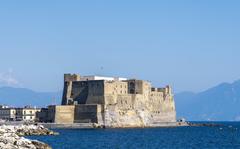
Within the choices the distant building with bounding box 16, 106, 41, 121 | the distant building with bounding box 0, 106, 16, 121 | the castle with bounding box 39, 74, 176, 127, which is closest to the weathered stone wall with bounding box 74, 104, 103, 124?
the castle with bounding box 39, 74, 176, 127

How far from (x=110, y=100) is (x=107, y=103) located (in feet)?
3.42

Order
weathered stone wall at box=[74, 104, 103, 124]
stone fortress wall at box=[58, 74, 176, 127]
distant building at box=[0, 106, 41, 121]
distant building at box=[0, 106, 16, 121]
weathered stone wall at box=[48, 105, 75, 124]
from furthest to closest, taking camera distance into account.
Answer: distant building at box=[0, 106, 16, 121] → distant building at box=[0, 106, 41, 121] → stone fortress wall at box=[58, 74, 176, 127] → weathered stone wall at box=[48, 105, 75, 124] → weathered stone wall at box=[74, 104, 103, 124]

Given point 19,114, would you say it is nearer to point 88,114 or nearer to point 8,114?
point 8,114

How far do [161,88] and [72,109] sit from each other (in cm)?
2103

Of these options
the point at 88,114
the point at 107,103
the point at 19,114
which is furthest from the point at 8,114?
the point at 107,103

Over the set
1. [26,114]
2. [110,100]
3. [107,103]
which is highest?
[110,100]

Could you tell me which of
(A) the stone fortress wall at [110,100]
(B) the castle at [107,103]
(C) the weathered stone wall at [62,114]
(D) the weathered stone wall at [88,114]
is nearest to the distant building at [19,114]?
(B) the castle at [107,103]

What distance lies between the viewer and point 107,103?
94000 mm

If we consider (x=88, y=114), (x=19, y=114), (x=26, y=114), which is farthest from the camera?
(x=19, y=114)

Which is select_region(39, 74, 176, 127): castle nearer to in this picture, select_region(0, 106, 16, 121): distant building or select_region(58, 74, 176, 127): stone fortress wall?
select_region(58, 74, 176, 127): stone fortress wall

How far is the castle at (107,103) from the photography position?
9262 cm

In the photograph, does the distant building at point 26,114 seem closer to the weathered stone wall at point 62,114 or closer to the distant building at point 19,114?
the distant building at point 19,114

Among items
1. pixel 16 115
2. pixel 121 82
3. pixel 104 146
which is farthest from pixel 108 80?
pixel 104 146

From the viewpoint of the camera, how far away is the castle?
92625 millimetres
